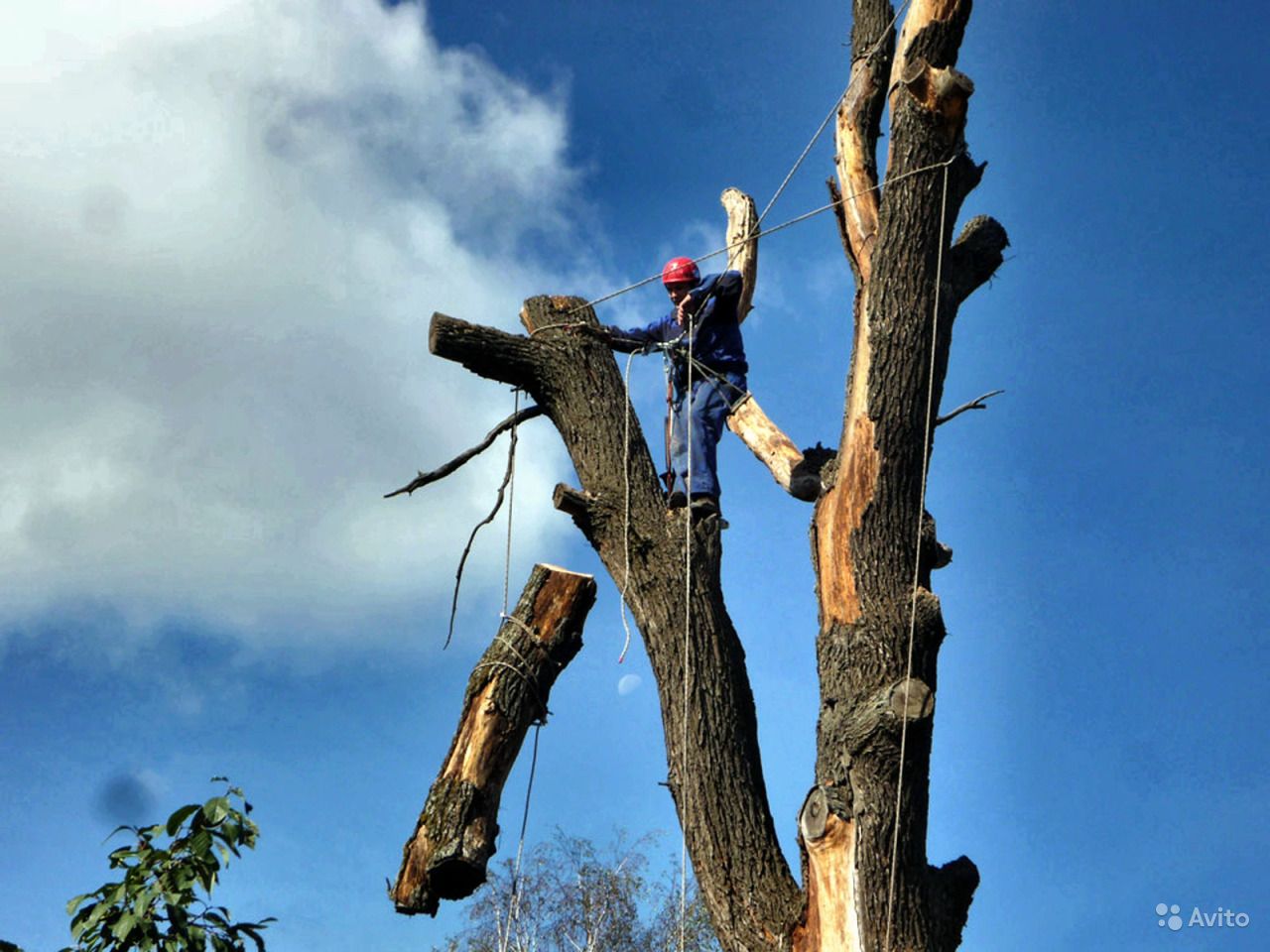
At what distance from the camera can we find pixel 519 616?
5.98 m

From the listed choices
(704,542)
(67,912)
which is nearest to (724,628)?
(704,542)

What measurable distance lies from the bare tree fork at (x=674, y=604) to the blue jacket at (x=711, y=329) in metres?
0.40

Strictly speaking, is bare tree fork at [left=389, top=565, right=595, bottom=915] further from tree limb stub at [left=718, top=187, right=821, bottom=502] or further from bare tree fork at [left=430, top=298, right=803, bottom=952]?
tree limb stub at [left=718, top=187, right=821, bottom=502]

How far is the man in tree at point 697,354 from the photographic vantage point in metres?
6.38

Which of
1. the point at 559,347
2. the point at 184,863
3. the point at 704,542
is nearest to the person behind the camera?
the point at 184,863

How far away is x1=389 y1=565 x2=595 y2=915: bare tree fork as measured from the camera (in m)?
5.59

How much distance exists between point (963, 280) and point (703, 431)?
129 cm

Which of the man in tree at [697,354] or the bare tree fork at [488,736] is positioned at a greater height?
the man in tree at [697,354]

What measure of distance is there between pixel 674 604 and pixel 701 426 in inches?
44.9

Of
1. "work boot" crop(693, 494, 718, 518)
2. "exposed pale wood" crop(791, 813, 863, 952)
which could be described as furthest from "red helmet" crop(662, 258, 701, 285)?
"exposed pale wood" crop(791, 813, 863, 952)

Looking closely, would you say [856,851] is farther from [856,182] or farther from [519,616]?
[856,182]

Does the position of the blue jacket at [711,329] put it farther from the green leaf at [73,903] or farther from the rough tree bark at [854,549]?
the green leaf at [73,903]

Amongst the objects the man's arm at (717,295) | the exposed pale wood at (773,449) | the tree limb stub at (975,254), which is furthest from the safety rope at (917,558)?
the man's arm at (717,295)

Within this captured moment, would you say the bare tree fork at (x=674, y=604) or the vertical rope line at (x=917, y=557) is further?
the bare tree fork at (x=674, y=604)
